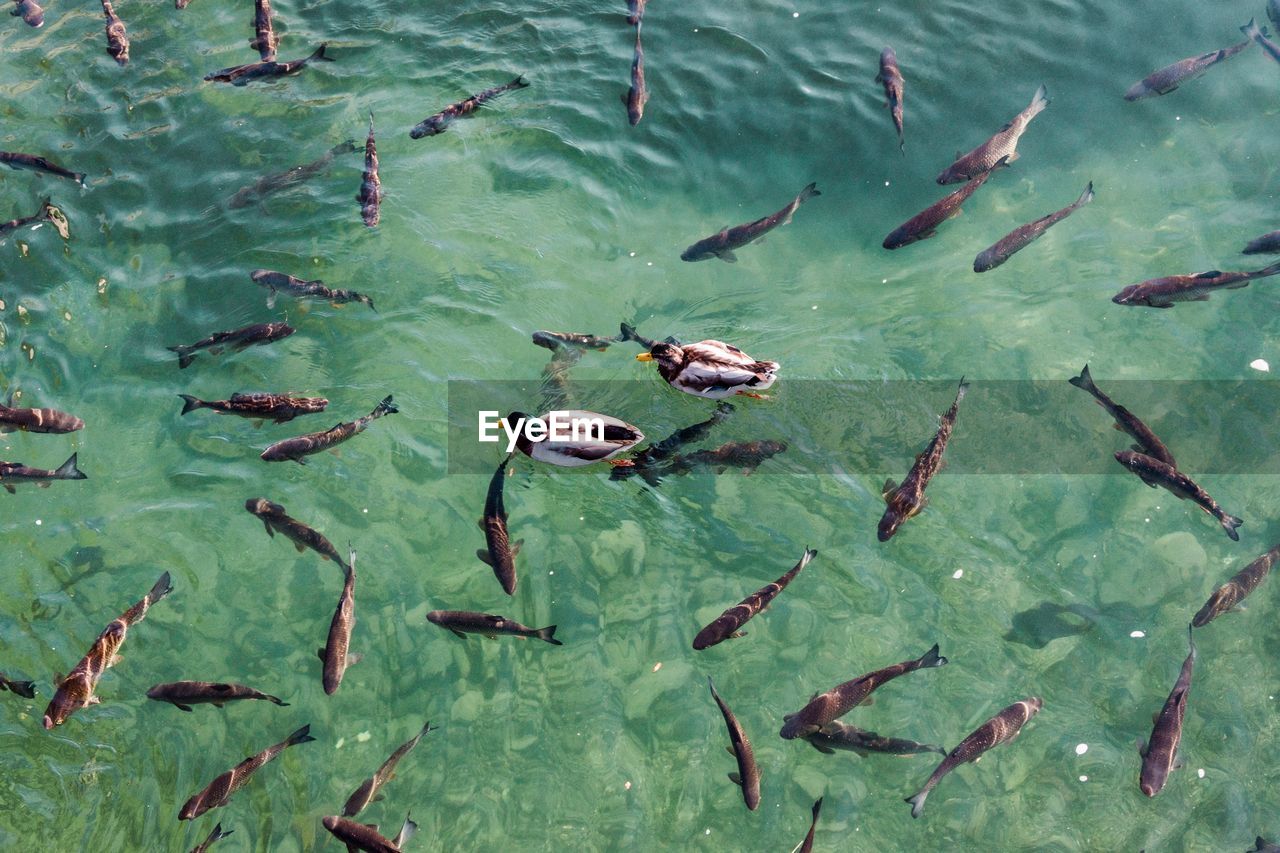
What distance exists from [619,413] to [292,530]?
9.33 feet

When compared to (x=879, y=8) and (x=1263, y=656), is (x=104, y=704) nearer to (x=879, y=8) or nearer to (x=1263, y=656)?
(x=1263, y=656)

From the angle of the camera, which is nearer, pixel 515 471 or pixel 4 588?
pixel 4 588

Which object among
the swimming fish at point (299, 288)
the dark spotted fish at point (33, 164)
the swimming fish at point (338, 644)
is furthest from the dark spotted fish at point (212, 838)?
the dark spotted fish at point (33, 164)

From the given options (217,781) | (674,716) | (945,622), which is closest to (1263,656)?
(945,622)

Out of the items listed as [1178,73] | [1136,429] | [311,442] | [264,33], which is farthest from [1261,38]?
[264,33]

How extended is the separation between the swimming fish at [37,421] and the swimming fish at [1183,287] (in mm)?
9205

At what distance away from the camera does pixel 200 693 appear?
243 inches

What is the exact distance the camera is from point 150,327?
8625 mm

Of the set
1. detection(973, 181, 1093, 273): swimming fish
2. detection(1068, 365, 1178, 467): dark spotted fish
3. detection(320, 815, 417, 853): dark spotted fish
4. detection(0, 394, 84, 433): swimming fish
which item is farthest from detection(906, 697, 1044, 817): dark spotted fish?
detection(0, 394, 84, 433): swimming fish

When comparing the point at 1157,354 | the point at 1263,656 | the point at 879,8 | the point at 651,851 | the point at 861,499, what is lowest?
the point at 651,851

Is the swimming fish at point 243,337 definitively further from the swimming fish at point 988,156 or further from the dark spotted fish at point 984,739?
the swimming fish at point 988,156

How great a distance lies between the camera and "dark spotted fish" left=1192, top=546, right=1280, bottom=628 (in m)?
6.69

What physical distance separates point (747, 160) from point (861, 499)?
4344 millimetres

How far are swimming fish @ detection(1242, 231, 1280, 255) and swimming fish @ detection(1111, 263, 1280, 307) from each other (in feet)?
1.30
